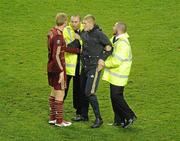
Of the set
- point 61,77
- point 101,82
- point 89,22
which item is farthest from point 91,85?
point 101,82

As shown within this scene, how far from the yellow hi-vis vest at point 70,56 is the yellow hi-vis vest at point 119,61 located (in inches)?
34.4

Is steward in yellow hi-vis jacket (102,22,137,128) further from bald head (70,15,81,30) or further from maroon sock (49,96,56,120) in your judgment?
maroon sock (49,96,56,120)

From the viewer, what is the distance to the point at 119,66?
38.2 feet

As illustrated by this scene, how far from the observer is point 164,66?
54.5 feet

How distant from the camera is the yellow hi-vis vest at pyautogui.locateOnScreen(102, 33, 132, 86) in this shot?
1159 cm

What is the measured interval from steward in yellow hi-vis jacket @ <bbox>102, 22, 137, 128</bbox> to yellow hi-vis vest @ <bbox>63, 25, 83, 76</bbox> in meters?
0.80

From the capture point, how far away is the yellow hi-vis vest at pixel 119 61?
11586 mm

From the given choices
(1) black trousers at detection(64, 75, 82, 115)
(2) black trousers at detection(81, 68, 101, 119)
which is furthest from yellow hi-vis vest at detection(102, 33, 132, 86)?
(1) black trousers at detection(64, 75, 82, 115)

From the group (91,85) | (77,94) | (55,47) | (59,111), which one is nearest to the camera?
(55,47)

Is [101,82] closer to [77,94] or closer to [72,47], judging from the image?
[77,94]

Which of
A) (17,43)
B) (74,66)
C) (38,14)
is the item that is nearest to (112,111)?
(74,66)

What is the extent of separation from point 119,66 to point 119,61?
12 centimetres

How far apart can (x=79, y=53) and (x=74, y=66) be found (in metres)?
0.29

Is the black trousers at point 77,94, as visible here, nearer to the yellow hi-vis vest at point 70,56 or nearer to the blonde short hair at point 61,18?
the yellow hi-vis vest at point 70,56
